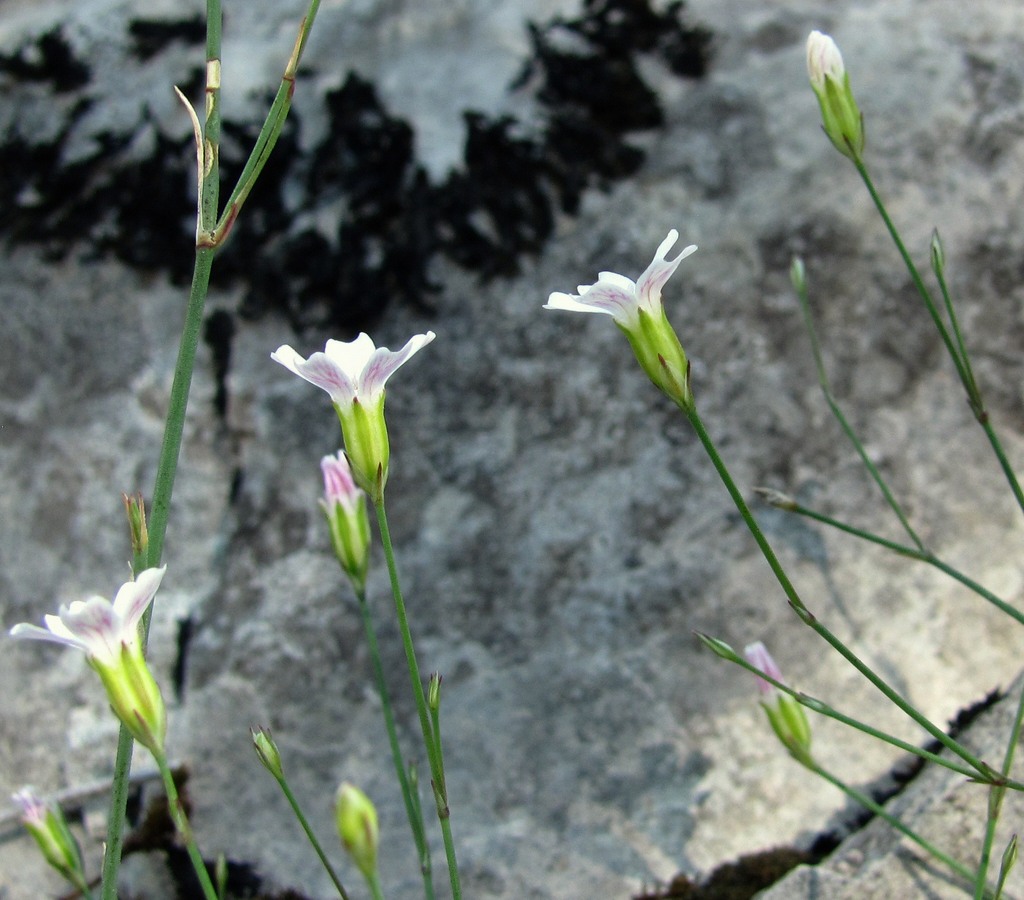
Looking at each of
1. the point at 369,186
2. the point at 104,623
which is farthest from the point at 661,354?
the point at 369,186

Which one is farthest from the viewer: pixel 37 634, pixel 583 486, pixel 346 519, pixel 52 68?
pixel 52 68

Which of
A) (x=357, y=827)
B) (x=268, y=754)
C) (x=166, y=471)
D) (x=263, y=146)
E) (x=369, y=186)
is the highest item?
(x=369, y=186)

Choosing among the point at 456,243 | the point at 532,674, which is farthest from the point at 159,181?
the point at 532,674

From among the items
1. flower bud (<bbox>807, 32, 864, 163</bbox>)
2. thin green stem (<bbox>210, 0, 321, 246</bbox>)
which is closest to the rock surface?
flower bud (<bbox>807, 32, 864, 163</bbox>)

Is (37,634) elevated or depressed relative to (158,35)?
depressed

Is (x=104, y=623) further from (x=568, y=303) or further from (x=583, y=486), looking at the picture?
(x=583, y=486)

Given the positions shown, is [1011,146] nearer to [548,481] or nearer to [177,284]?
[548,481]

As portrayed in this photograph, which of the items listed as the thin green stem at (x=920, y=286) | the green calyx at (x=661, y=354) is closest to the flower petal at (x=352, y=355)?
the green calyx at (x=661, y=354)

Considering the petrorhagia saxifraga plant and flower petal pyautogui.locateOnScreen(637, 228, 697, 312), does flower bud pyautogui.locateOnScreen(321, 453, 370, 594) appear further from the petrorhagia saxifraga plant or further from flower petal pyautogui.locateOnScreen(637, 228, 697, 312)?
flower petal pyautogui.locateOnScreen(637, 228, 697, 312)
